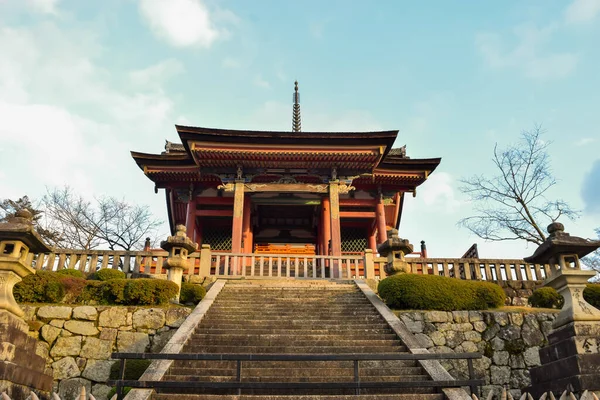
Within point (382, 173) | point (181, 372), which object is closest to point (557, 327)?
point (181, 372)

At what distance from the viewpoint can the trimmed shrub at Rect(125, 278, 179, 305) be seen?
9531 millimetres

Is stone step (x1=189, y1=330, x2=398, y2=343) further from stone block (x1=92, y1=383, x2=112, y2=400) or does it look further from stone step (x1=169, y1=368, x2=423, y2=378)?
stone block (x1=92, y1=383, x2=112, y2=400)

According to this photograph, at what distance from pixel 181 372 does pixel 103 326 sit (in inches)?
121

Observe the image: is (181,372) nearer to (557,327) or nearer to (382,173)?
(557,327)

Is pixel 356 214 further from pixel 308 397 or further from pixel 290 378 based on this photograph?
pixel 308 397

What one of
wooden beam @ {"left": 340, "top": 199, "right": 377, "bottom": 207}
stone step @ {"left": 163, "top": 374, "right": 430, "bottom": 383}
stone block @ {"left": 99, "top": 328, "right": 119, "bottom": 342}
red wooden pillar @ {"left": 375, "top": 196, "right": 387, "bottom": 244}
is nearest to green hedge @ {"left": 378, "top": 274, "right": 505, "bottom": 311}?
stone step @ {"left": 163, "top": 374, "right": 430, "bottom": 383}

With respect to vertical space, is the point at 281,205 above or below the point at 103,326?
above

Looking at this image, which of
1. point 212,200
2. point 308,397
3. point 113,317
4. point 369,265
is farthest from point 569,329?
point 212,200

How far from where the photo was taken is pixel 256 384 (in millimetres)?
5668

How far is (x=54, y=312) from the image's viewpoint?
29.8 feet

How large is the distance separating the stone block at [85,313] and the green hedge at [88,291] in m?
0.51

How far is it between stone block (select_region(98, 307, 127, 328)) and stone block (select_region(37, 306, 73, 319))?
71 centimetres

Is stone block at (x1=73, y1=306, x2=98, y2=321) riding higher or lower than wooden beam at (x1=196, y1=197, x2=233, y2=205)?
lower

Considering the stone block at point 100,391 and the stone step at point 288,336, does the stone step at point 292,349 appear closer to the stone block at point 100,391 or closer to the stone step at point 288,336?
the stone step at point 288,336
